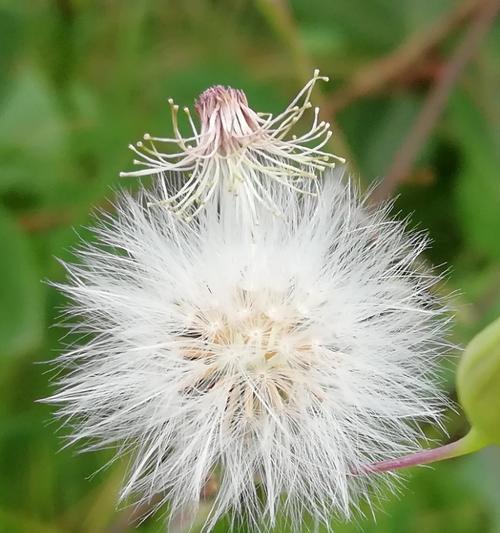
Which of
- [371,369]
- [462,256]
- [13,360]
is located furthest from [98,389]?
[462,256]

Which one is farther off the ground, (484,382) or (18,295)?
(18,295)

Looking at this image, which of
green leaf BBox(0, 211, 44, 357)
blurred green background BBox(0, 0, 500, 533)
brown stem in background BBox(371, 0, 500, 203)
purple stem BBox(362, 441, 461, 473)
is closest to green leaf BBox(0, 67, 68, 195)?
blurred green background BBox(0, 0, 500, 533)

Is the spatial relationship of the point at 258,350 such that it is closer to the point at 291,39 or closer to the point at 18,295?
the point at 18,295

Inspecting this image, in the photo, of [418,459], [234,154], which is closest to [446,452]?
[418,459]

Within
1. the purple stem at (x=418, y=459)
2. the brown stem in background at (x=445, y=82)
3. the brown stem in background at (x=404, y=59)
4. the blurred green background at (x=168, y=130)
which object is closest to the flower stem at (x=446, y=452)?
the purple stem at (x=418, y=459)

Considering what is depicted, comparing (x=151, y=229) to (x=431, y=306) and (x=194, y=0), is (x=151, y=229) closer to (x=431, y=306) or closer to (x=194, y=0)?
(x=431, y=306)

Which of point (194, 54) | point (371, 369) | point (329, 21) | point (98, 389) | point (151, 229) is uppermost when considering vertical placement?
point (194, 54)
